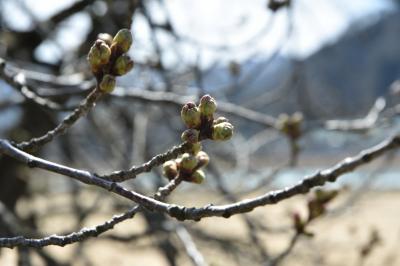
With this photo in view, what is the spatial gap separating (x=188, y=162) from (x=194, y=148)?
57 mm

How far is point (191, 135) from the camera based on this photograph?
33.3 inches

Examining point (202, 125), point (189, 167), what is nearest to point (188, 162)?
point (189, 167)

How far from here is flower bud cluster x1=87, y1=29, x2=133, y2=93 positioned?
0.93m

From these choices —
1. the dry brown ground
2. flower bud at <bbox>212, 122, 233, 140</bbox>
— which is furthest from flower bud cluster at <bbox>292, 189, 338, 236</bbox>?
the dry brown ground

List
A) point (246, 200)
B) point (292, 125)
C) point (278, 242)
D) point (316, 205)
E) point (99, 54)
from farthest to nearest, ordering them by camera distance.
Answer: point (278, 242), point (292, 125), point (316, 205), point (99, 54), point (246, 200)

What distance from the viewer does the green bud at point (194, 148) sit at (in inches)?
35.0

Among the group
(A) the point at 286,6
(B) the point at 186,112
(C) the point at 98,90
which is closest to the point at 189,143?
(B) the point at 186,112

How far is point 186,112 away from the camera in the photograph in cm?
87

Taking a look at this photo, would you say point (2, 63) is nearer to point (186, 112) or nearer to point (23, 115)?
point (186, 112)

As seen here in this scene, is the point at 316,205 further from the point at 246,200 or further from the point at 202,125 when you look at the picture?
the point at 246,200

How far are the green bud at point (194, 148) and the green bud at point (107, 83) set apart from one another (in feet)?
0.53

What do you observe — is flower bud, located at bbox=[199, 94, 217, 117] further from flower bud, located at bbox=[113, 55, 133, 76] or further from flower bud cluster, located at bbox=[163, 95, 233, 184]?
flower bud, located at bbox=[113, 55, 133, 76]

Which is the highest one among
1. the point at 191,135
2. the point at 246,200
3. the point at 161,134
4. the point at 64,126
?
the point at 161,134

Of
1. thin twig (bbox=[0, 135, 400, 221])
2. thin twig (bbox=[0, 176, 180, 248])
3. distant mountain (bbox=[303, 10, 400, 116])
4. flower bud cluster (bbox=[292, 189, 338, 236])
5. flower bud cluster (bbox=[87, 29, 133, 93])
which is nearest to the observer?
thin twig (bbox=[0, 135, 400, 221])
